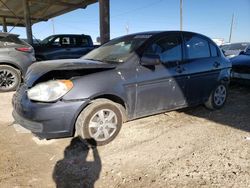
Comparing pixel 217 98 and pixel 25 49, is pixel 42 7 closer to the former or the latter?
pixel 25 49

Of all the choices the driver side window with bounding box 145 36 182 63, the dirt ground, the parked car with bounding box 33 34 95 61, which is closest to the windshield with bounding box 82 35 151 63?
the driver side window with bounding box 145 36 182 63

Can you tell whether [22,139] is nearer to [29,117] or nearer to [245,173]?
[29,117]

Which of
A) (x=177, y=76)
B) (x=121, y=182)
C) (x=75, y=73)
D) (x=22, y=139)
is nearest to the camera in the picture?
(x=121, y=182)

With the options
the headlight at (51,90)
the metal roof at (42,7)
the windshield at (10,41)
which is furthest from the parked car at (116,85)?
the metal roof at (42,7)

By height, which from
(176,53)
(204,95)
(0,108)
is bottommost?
(0,108)

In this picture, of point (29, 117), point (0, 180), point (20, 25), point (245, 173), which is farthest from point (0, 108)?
point (20, 25)

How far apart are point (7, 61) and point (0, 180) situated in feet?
16.0

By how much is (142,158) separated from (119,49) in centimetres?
199

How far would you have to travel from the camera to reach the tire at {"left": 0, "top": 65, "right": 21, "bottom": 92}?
Result: 7.12m

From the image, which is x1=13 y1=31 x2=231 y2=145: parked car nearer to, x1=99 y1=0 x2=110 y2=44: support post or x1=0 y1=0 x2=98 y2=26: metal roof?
x1=99 y1=0 x2=110 y2=44: support post

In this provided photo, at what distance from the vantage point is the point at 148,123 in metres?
4.69

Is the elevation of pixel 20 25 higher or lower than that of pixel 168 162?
higher

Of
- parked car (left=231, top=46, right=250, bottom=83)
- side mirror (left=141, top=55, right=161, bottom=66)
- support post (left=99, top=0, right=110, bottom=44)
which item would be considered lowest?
parked car (left=231, top=46, right=250, bottom=83)

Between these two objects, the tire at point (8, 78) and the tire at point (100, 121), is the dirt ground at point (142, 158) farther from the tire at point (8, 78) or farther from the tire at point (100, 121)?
the tire at point (8, 78)
